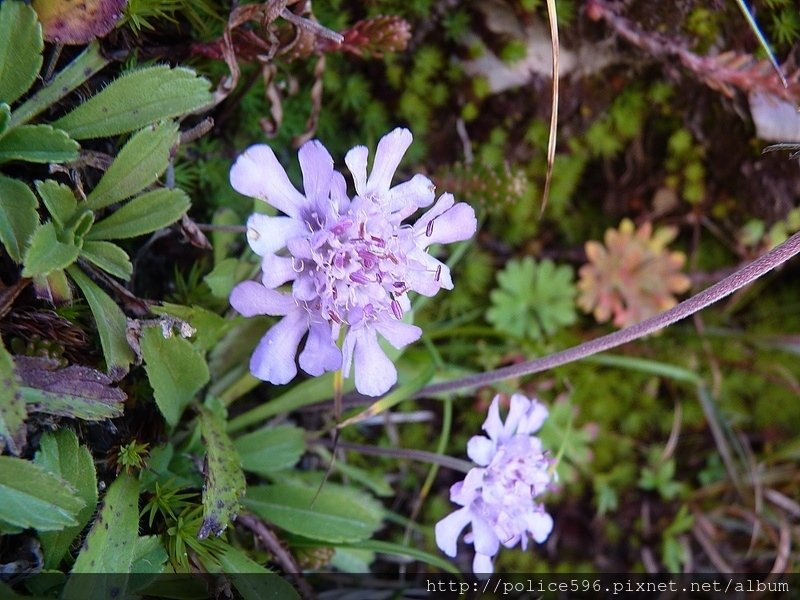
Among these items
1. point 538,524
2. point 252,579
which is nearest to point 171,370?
point 252,579

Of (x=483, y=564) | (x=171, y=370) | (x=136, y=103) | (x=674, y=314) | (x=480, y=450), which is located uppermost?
(x=136, y=103)

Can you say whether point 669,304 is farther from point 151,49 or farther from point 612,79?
point 151,49

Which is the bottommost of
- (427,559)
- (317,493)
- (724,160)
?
(427,559)

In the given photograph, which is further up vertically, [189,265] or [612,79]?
[612,79]

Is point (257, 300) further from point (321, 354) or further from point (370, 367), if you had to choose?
point (370, 367)

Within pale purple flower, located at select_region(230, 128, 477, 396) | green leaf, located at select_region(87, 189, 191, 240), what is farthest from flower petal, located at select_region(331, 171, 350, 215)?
green leaf, located at select_region(87, 189, 191, 240)

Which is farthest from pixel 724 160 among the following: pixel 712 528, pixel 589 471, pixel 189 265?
pixel 189 265
